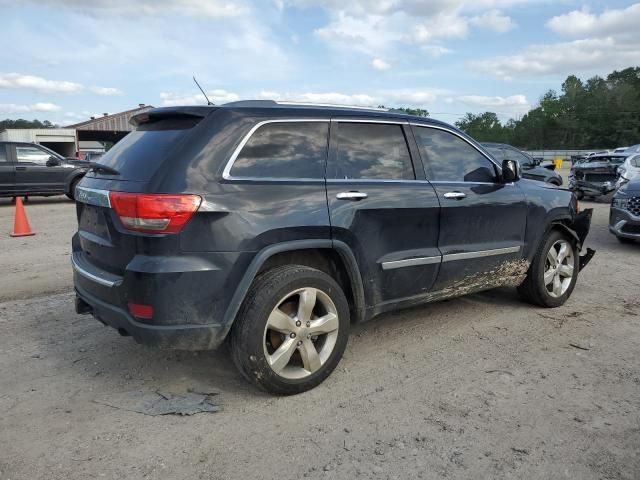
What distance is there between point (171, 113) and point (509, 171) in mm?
2912

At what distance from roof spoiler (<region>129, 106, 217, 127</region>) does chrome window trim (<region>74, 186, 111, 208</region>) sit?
0.63 m

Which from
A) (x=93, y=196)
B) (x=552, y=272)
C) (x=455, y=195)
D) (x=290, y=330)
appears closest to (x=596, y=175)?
(x=552, y=272)

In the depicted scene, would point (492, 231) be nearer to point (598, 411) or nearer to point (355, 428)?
point (598, 411)

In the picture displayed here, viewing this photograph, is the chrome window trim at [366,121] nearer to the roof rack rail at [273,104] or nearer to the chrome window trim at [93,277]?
the roof rack rail at [273,104]

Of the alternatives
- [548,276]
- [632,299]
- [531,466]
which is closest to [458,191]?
[548,276]

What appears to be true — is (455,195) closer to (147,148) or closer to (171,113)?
(171,113)

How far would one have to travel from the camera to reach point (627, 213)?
8266 mm

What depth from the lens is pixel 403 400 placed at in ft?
11.0

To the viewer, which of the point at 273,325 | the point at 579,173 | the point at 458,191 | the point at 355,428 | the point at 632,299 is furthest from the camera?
the point at 579,173

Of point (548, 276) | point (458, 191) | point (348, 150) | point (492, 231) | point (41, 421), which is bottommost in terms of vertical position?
point (41, 421)

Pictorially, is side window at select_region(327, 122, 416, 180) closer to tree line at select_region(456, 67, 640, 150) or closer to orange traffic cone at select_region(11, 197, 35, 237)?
orange traffic cone at select_region(11, 197, 35, 237)

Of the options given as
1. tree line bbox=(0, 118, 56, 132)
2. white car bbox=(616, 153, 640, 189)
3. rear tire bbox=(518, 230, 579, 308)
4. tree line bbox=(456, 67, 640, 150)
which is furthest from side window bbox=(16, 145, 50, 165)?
tree line bbox=(0, 118, 56, 132)

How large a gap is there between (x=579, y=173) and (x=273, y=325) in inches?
594

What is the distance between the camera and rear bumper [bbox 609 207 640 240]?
8148 millimetres
